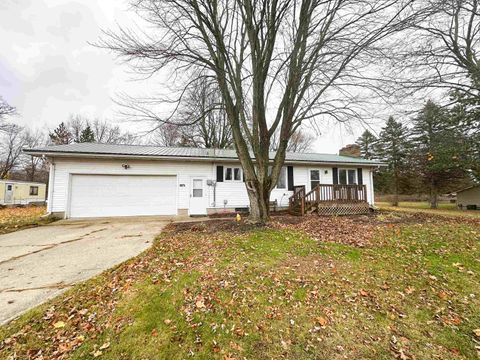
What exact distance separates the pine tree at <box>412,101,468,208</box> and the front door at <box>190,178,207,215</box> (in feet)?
37.0

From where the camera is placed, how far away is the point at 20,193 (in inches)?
899

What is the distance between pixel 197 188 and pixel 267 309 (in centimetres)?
949

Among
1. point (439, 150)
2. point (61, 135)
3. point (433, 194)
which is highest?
point (61, 135)

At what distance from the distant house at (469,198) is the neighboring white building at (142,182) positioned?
16657 millimetres

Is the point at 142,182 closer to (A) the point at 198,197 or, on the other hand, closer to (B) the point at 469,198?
(A) the point at 198,197

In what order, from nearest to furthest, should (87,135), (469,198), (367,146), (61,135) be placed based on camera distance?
(469,198) < (87,135) < (61,135) < (367,146)

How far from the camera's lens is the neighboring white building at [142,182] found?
10.2 m

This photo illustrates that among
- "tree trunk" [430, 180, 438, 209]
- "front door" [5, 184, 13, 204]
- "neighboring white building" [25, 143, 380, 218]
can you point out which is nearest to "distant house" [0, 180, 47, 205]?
"front door" [5, 184, 13, 204]

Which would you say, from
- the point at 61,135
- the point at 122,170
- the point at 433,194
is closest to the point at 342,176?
the point at 122,170

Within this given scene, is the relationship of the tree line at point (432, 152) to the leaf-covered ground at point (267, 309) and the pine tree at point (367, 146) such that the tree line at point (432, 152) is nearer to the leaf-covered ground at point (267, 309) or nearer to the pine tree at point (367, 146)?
the pine tree at point (367, 146)

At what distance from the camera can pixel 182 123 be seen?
277 inches

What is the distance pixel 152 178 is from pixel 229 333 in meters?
10.2

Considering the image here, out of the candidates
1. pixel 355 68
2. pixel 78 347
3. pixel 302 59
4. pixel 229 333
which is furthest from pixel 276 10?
pixel 78 347

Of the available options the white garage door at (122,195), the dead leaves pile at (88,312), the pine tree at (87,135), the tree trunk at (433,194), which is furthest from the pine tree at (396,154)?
the pine tree at (87,135)
